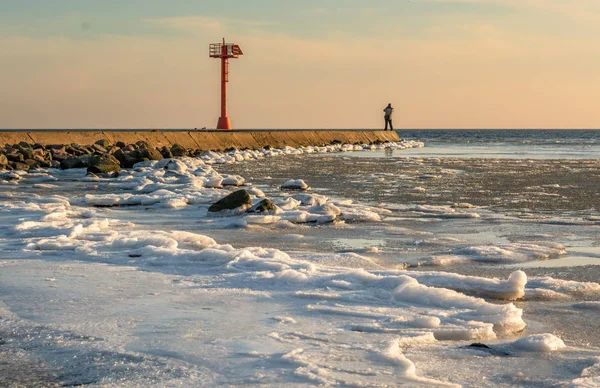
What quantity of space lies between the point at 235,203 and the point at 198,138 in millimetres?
20670

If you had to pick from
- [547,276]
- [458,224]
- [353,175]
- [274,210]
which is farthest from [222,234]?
[353,175]

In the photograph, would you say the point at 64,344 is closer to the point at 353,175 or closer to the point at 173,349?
the point at 173,349

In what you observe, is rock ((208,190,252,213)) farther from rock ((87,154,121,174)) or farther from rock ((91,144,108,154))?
rock ((91,144,108,154))

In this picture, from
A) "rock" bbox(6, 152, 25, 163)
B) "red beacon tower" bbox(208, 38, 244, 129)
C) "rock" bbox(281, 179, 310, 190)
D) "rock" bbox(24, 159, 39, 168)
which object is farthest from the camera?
"red beacon tower" bbox(208, 38, 244, 129)

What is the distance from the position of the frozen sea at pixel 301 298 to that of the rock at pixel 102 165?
6.92m

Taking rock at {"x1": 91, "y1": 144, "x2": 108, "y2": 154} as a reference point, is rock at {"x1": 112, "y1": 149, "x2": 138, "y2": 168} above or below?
below

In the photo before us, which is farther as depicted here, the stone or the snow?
the stone

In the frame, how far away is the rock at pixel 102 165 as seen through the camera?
1529 centimetres

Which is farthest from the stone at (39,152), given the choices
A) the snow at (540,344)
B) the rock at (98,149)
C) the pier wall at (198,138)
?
the snow at (540,344)

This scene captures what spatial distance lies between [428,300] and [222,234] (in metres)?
3.02

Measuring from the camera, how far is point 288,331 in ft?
11.3

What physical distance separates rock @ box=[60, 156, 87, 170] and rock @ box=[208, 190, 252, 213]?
958 centimetres

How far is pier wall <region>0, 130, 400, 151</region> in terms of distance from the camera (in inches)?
881

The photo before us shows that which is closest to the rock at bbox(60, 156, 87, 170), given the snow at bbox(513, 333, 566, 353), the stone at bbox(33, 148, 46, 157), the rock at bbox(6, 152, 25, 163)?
the rock at bbox(6, 152, 25, 163)
